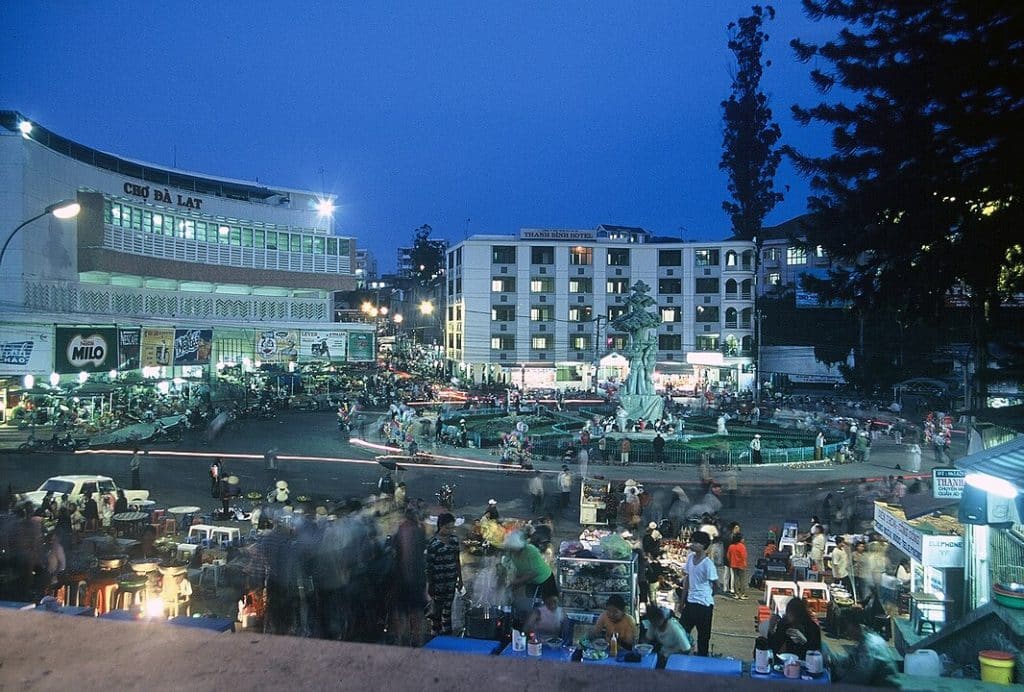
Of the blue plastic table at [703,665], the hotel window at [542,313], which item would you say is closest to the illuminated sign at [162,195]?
the hotel window at [542,313]

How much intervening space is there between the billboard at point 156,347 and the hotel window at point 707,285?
136ft

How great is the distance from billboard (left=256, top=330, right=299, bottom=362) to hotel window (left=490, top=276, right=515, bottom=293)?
16.7 metres

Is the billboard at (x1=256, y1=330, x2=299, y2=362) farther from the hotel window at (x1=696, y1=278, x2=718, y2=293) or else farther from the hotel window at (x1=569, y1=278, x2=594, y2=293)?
the hotel window at (x1=696, y1=278, x2=718, y2=293)

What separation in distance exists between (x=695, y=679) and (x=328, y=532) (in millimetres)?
4711

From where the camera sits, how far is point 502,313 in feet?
201

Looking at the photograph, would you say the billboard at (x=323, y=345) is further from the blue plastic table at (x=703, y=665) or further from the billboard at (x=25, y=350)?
the blue plastic table at (x=703, y=665)

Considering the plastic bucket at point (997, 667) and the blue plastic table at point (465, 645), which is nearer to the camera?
the blue plastic table at point (465, 645)

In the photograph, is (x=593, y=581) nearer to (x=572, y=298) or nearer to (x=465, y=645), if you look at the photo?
(x=465, y=645)

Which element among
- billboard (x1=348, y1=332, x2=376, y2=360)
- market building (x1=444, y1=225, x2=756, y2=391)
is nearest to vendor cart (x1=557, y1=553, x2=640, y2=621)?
billboard (x1=348, y1=332, x2=376, y2=360)

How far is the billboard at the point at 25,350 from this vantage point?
22.7 metres

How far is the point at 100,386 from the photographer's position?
93.1 ft

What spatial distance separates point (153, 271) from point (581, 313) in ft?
103

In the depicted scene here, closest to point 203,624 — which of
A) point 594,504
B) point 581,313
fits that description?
point 594,504

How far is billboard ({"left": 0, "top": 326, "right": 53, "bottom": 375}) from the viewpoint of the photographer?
74.5 feet
